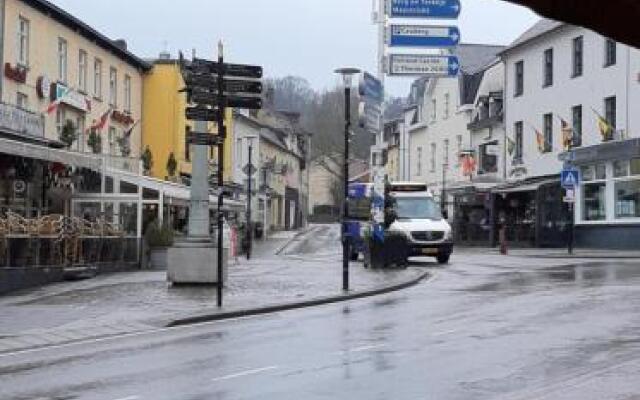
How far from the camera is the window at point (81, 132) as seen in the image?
38.7 meters

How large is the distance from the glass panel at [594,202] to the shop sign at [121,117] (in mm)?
20979

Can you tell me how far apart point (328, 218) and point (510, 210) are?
234ft

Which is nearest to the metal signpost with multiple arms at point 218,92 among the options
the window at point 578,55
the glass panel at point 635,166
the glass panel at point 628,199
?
the glass panel at point 635,166

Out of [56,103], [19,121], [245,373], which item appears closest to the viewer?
[245,373]

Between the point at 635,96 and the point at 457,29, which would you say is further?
the point at 635,96

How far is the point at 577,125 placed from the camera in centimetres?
4753

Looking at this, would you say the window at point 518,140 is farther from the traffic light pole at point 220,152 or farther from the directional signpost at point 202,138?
the traffic light pole at point 220,152

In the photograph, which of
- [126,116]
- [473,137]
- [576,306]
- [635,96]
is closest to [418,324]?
[576,306]

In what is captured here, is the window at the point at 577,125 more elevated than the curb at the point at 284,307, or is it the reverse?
the window at the point at 577,125

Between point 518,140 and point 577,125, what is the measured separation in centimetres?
703

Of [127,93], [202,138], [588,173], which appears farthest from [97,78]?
[202,138]

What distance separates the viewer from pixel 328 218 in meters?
125

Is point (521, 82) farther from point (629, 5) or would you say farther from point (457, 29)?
point (629, 5)

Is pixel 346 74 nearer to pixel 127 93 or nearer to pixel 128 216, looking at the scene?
pixel 128 216
